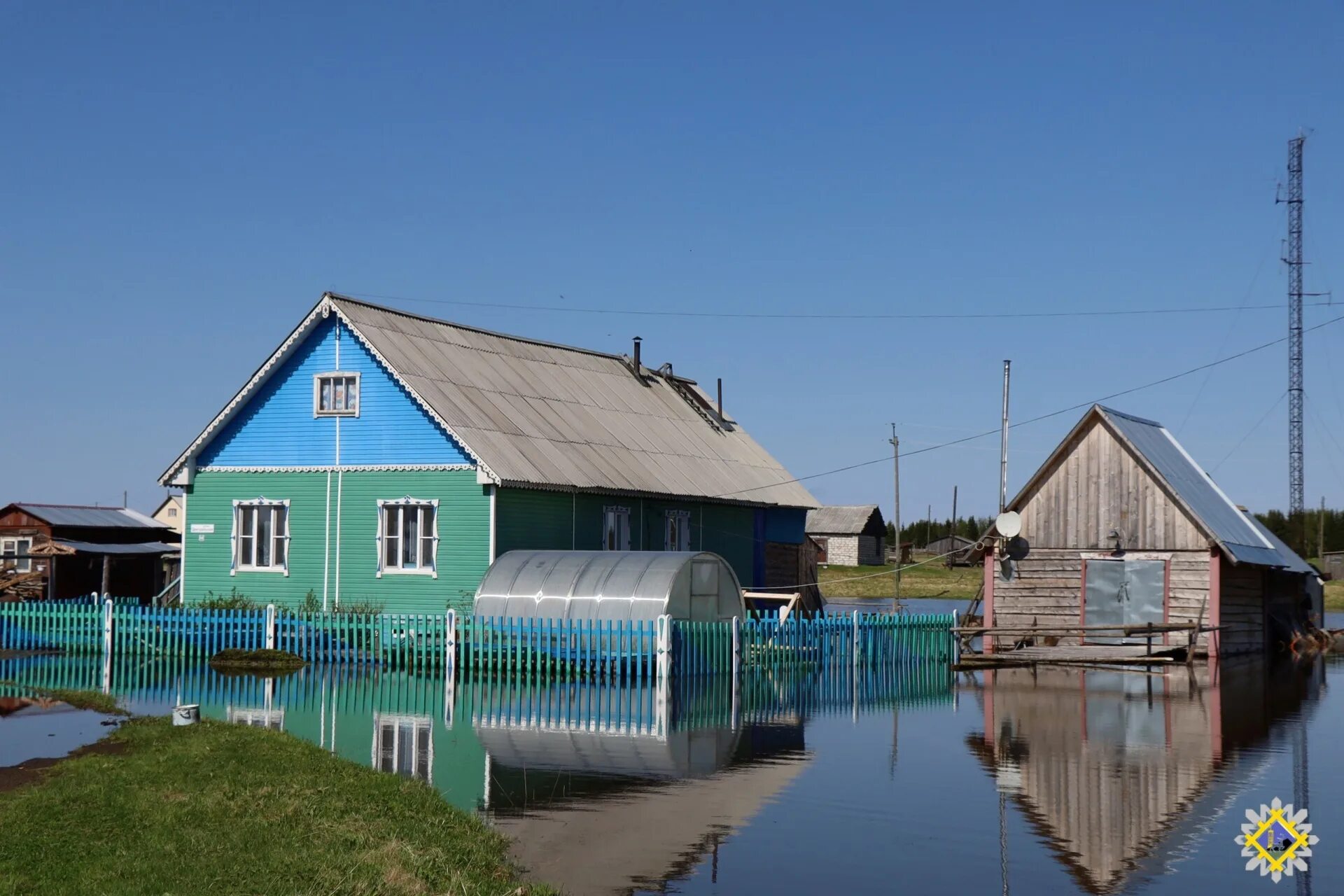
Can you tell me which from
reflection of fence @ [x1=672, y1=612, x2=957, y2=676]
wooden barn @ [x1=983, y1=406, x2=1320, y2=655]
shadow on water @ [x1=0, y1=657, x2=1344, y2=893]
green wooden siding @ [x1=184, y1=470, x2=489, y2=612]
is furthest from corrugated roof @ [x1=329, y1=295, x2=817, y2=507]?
wooden barn @ [x1=983, y1=406, x2=1320, y2=655]

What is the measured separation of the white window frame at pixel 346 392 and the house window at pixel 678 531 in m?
9.47

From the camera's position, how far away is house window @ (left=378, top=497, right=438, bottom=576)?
114 feet

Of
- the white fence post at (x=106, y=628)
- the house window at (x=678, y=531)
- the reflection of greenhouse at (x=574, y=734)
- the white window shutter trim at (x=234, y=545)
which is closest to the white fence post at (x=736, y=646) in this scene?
the reflection of greenhouse at (x=574, y=734)

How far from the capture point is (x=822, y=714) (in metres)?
23.1

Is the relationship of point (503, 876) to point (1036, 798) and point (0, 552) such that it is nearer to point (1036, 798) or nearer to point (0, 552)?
point (1036, 798)

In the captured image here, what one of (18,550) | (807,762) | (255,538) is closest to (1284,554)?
(255,538)

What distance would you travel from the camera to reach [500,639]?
28344 mm

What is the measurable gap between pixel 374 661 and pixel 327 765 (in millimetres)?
15244

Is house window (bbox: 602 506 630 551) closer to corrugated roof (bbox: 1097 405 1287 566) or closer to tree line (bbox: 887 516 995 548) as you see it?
corrugated roof (bbox: 1097 405 1287 566)

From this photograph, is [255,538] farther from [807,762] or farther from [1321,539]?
[1321,539]

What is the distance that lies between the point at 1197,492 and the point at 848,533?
2815 inches

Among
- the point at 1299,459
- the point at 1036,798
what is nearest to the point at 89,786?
the point at 1036,798

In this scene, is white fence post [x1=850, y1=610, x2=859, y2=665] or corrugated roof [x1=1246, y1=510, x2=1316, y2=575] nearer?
white fence post [x1=850, y1=610, x2=859, y2=665]

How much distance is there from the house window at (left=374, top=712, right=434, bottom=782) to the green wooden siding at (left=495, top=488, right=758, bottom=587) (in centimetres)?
1304
